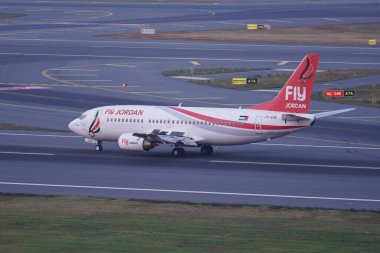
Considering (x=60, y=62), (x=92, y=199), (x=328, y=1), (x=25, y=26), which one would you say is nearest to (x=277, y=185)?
(x=92, y=199)

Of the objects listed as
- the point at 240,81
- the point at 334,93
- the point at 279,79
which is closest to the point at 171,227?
the point at 334,93

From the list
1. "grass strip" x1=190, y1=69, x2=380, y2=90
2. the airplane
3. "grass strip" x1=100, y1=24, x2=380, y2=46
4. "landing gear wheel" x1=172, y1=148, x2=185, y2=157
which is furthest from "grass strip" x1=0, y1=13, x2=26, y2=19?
"landing gear wheel" x1=172, y1=148, x2=185, y2=157

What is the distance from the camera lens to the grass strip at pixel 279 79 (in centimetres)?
7719

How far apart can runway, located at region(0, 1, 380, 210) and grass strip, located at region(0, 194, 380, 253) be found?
103 inches

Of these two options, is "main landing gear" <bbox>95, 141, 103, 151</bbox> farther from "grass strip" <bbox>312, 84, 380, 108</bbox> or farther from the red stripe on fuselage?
"grass strip" <bbox>312, 84, 380, 108</bbox>

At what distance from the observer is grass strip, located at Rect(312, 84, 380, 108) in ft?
227

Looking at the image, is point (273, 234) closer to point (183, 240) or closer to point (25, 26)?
point (183, 240)

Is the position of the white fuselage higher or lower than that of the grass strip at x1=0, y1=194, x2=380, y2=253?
higher

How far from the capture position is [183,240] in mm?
28328

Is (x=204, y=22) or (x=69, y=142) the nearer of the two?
(x=69, y=142)

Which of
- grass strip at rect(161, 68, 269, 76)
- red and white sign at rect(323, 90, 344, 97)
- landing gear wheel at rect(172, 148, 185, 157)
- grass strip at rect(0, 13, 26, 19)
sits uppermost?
grass strip at rect(0, 13, 26, 19)

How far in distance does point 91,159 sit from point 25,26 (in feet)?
265

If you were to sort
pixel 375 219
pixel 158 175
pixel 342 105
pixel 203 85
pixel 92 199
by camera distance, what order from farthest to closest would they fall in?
pixel 203 85 → pixel 342 105 → pixel 158 175 → pixel 92 199 → pixel 375 219

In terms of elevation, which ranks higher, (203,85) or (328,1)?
(328,1)
